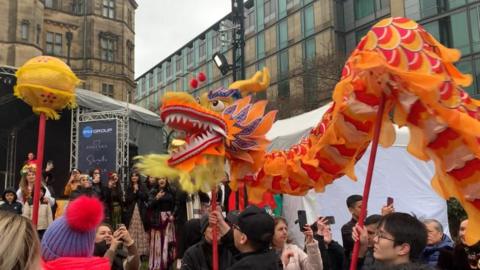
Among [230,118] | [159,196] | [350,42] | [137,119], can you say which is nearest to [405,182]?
[159,196]

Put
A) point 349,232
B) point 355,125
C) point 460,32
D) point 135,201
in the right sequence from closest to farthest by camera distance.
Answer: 1. point 355,125
2. point 349,232
3. point 135,201
4. point 460,32

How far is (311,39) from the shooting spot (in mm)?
32312

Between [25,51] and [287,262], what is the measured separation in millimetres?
30170

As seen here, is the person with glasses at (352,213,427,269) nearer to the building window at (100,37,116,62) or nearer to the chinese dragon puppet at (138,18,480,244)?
the chinese dragon puppet at (138,18,480,244)

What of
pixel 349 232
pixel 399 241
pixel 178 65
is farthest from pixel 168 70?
pixel 399 241

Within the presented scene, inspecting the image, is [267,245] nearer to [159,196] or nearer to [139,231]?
[159,196]

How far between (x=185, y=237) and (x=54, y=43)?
35.0 metres

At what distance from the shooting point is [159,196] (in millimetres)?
7344

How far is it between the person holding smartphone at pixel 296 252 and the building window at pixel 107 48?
35.9m

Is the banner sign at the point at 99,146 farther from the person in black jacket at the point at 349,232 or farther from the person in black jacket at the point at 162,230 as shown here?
the person in black jacket at the point at 349,232

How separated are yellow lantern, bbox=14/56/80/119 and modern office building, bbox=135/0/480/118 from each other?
14.0 meters

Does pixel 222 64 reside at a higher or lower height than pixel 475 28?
lower

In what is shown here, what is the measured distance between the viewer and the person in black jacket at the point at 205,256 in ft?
12.1

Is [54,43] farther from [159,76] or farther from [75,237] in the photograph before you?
[75,237]
